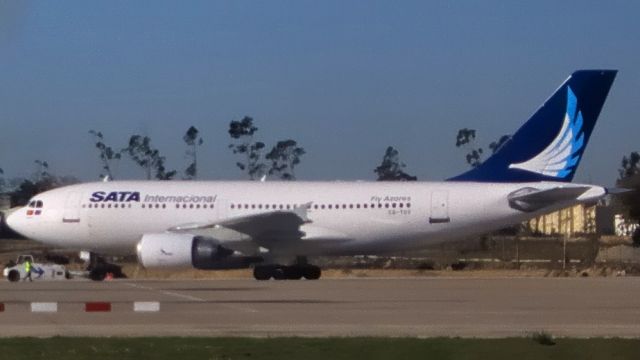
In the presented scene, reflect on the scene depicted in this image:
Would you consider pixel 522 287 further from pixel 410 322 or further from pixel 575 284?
pixel 410 322

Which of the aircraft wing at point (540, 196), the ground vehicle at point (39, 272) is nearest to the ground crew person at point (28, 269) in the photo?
the ground vehicle at point (39, 272)

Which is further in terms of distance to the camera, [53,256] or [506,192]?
[53,256]

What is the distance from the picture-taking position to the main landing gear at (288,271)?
4456 cm

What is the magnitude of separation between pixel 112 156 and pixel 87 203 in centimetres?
7005

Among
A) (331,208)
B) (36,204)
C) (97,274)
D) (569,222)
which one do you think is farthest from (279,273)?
(569,222)

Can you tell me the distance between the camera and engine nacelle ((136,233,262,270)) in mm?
42000

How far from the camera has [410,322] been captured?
24.4 m

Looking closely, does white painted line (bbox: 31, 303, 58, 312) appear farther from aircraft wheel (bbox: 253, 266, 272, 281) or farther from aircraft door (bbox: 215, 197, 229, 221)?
aircraft door (bbox: 215, 197, 229, 221)

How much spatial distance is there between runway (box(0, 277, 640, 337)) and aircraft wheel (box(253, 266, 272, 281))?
4.24 metres

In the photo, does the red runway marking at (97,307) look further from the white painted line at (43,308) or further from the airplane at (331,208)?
the airplane at (331,208)

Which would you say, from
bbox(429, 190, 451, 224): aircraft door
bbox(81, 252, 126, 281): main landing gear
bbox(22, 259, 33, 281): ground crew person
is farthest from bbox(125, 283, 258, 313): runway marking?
bbox(429, 190, 451, 224): aircraft door

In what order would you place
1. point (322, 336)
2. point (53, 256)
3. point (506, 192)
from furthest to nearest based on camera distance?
1. point (53, 256)
2. point (506, 192)
3. point (322, 336)

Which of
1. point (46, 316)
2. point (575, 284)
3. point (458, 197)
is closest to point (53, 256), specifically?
point (458, 197)

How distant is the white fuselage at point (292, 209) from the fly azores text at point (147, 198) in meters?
0.03
